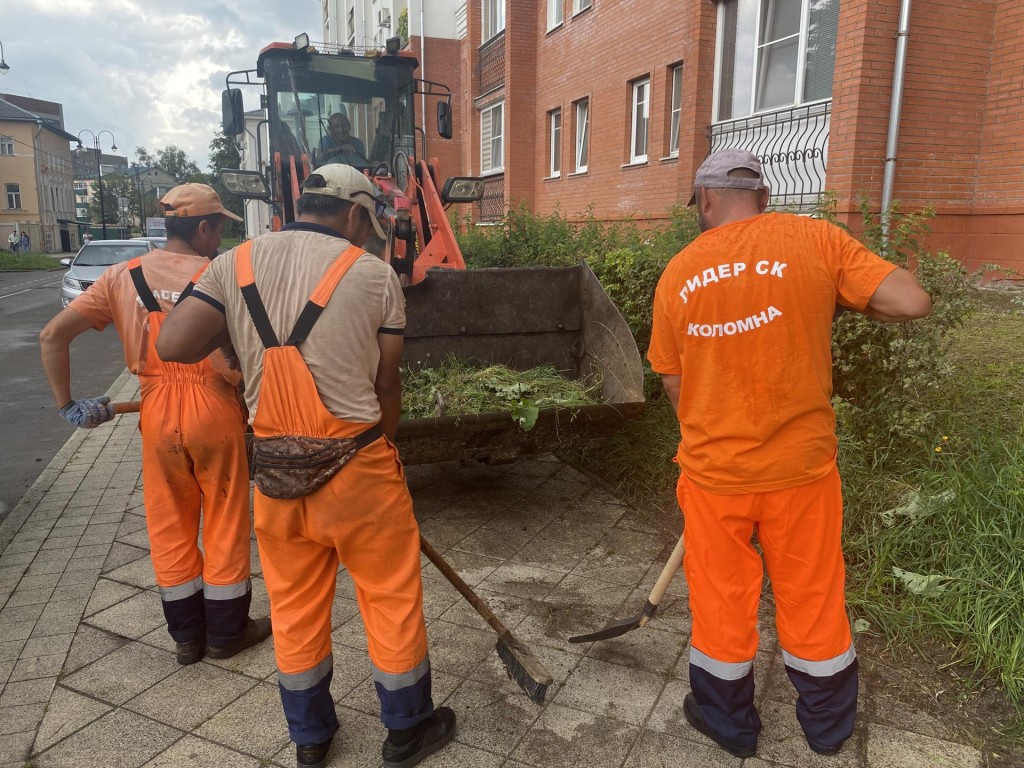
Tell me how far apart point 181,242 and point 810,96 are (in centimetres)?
905

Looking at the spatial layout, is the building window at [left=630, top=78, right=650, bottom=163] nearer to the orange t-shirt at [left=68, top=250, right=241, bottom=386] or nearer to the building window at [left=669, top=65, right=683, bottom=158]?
the building window at [left=669, top=65, right=683, bottom=158]

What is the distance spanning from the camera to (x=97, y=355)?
40.0 feet

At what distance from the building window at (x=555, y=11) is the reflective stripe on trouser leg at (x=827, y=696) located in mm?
17108

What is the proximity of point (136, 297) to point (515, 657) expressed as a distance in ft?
6.85

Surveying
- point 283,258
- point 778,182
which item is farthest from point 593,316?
point 778,182

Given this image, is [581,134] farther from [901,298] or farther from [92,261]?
[901,298]

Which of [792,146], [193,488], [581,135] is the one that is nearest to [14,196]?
[581,135]

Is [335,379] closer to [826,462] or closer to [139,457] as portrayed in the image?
[826,462]

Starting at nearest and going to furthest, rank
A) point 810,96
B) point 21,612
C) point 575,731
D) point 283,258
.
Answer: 1. point 283,258
2. point 575,731
3. point 21,612
4. point 810,96

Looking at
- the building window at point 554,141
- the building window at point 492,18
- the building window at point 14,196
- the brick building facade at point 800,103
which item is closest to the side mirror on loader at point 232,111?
the brick building facade at point 800,103

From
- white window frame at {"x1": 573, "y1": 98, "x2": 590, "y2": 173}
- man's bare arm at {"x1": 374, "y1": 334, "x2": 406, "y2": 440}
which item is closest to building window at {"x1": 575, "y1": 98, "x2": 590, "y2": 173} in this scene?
white window frame at {"x1": 573, "y1": 98, "x2": 590, "y2": 173}

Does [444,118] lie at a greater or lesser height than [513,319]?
greater

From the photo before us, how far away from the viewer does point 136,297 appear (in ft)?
10.4

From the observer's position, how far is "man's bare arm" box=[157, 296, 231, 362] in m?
2.44
